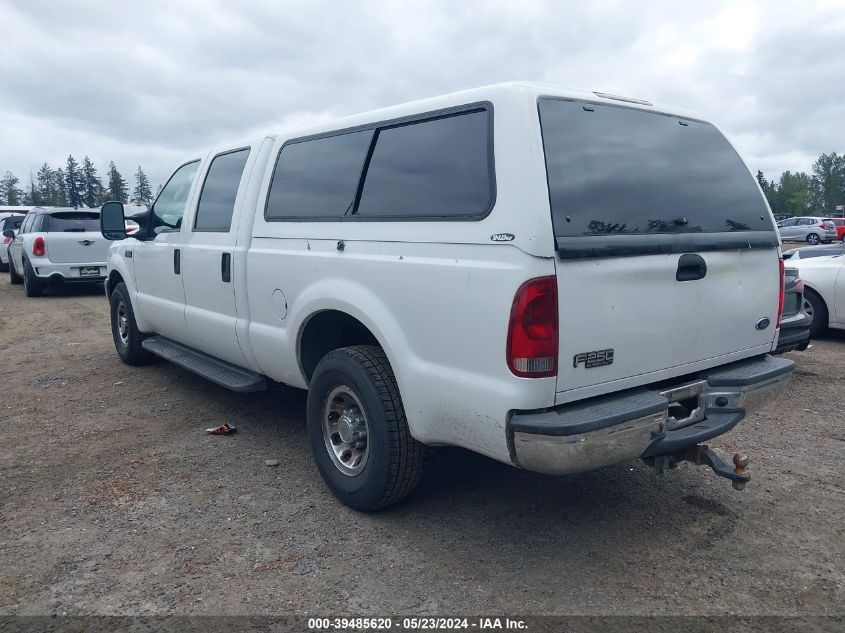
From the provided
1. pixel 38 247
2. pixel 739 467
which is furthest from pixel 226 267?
pixel 38 247

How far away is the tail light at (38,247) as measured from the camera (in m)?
12.7

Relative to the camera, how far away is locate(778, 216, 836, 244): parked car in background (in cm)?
3531

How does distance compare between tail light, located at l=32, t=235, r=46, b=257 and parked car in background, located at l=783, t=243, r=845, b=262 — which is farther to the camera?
tail light, located at l=32, t=235, r=46, b=257

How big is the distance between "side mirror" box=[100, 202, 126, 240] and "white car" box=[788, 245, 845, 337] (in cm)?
715

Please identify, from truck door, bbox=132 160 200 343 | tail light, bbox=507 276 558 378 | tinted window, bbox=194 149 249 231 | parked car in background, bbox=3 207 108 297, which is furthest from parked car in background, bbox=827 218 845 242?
tail light, bbox=507 276 558 378

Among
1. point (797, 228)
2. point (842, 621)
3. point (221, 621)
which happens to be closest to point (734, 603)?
point (842, 621)

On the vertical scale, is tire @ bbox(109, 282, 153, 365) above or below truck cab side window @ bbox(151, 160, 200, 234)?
below

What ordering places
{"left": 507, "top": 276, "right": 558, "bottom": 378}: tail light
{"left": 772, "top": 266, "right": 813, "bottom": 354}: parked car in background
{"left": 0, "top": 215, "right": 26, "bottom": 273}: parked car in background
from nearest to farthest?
1. {"left": 507, "top": 276, "right": 558, "bottom": 378}: tail light
2. {"left": 772, "top": 266, "right": 813, "bottom": 354}: parked car in background
3. {"left": 0, "top": 215, "right": 26, "bottom": 273}: parked car in background

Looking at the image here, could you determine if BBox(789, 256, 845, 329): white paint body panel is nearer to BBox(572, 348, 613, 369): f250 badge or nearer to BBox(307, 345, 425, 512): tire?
BBox(572, 348, 613, 369): f250 badge

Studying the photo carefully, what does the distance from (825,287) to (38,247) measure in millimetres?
12781

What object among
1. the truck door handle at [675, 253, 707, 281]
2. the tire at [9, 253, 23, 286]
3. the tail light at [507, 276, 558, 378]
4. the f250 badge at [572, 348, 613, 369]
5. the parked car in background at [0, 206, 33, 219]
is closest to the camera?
the tail light at [507, 276, 558, 378]

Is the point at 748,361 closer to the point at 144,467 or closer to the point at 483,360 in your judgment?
the point at 483,360

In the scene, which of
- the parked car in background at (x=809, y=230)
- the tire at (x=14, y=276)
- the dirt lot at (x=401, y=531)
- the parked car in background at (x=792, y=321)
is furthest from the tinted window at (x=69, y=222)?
the parked car in background at (x=809, y=230)

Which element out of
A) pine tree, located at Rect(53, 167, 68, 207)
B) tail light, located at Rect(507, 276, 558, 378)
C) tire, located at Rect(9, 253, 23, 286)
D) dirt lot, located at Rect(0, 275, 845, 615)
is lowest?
dirt lot, located at Rect(0, 275, 845, 615)
